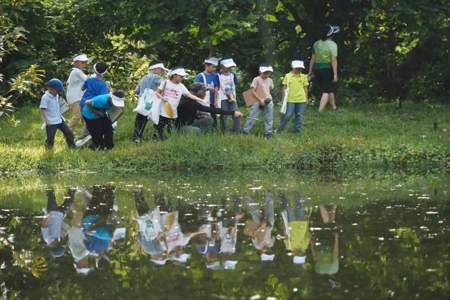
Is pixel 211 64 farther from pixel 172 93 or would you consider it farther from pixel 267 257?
pixel 267 257

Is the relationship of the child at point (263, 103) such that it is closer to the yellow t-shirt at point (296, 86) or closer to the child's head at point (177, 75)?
the yellow t-shirt at point (296, 86)

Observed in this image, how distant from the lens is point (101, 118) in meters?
19.2

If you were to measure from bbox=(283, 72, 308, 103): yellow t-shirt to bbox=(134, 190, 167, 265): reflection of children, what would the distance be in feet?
22.3

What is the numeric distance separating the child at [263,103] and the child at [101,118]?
2763 mm

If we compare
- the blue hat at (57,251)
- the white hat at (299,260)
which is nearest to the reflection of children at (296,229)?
the white hat at (299,260)

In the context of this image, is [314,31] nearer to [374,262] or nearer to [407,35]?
[407,35]

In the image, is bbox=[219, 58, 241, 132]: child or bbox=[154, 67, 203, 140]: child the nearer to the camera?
bbox=[154, 67, 203, 140]: child

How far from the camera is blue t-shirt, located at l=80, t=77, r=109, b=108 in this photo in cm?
1933

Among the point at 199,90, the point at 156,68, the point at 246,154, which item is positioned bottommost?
the point at 246,154

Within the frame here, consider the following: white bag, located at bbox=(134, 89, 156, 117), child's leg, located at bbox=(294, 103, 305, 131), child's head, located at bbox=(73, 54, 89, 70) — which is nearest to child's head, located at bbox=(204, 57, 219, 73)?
white bag, located at bbox=(134, 89, 156, 117)

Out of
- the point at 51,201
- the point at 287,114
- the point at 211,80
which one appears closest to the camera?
the point at 51,201

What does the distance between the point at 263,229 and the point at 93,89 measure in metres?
8.32

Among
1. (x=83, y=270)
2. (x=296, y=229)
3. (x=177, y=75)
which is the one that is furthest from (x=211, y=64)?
(x=83, y=270)

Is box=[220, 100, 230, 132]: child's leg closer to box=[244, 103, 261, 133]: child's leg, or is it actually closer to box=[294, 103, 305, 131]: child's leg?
box=[244, 103, 261, 133]: child's leg
